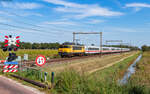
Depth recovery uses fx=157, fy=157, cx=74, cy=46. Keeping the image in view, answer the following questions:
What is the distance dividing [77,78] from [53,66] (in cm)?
1192

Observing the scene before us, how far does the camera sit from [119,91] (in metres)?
6.73

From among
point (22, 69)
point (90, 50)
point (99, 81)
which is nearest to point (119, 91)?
point (99, 81)

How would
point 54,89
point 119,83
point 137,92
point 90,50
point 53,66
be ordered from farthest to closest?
point 90,50 → point 53,66 → point 54,89 → point 119,83 → point 137,92

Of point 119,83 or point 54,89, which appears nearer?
point 119,83

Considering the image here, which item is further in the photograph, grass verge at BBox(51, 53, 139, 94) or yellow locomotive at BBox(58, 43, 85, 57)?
yellow locomotive at BBox(58, 43, 85, 57)

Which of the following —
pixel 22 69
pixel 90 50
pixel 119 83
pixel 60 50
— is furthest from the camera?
pixel 90 50

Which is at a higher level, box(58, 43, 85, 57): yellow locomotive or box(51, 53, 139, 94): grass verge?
box(58, 43, 85, 57): yellow locomotive

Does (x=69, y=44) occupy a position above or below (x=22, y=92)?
above

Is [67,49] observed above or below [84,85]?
above

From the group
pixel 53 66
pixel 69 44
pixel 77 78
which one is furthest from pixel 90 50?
pixel 77 78

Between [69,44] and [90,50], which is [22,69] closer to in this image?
[69,44]

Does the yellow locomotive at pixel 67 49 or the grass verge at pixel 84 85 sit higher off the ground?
the yellow locomotive at pixel 67 49

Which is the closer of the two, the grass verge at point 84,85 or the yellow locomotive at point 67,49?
the grass verge at point 84,85

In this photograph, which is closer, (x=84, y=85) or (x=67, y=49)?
(x=84, y=85)
